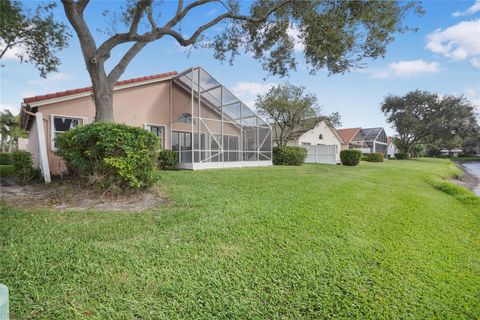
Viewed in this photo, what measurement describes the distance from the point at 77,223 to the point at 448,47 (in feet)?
49.3

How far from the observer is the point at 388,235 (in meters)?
4.00

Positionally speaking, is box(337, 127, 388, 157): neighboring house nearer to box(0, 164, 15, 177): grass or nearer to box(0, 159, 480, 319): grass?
box(0, 159, 480, 319): grass

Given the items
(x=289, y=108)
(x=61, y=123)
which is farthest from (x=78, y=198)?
(x=289, y=108)

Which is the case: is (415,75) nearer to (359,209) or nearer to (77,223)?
(359,209)

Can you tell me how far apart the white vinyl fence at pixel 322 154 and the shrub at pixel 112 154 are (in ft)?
68.6

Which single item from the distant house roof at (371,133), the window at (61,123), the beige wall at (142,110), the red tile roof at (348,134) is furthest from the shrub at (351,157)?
the distant house roof at (371,133)

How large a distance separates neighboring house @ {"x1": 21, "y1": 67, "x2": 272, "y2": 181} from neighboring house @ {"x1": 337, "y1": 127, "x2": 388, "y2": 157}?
81.1 feet

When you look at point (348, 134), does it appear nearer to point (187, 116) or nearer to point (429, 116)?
point (429, 116)

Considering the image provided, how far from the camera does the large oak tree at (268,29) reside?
6.89m

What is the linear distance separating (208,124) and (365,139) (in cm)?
3797

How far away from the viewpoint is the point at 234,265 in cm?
272

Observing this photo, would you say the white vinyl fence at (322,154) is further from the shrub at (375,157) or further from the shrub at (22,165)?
the shrub at (22,165)

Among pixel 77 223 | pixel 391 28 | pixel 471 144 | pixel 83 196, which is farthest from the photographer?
pixel 471 144

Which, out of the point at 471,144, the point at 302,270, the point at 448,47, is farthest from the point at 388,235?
the point at 471,144
